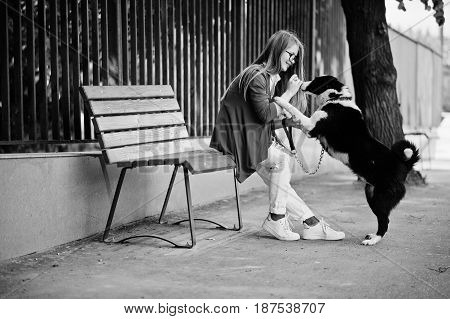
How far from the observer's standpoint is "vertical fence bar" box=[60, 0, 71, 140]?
14.5 feet

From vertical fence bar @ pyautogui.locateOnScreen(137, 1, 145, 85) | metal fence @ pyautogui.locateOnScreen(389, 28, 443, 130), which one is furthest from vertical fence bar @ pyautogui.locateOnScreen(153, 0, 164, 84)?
metal fence @ pyautogui.locateOnScreen(389, 28, 443, 130)

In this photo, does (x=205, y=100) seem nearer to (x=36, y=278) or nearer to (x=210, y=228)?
(x=210, y=228)

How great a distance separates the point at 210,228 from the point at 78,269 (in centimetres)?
150

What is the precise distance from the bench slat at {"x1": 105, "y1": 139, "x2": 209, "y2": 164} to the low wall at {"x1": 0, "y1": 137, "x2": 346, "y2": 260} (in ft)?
1.02

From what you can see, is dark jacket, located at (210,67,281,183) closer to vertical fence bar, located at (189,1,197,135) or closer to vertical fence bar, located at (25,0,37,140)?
vertical fence bar, located at (25,0,37,140)

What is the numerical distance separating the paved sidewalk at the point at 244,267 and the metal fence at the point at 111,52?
981 mm

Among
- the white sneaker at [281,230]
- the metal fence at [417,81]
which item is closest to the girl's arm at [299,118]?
the white sneaker at [281,230]

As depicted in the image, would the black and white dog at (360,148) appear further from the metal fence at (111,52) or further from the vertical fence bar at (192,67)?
the vertical fence bar at (192,67)

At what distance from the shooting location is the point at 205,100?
6441mm

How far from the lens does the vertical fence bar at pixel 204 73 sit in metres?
6.33

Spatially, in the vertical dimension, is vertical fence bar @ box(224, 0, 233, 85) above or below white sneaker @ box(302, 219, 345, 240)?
above

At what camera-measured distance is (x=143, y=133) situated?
4430mm

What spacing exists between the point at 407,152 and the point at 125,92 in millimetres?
2025
